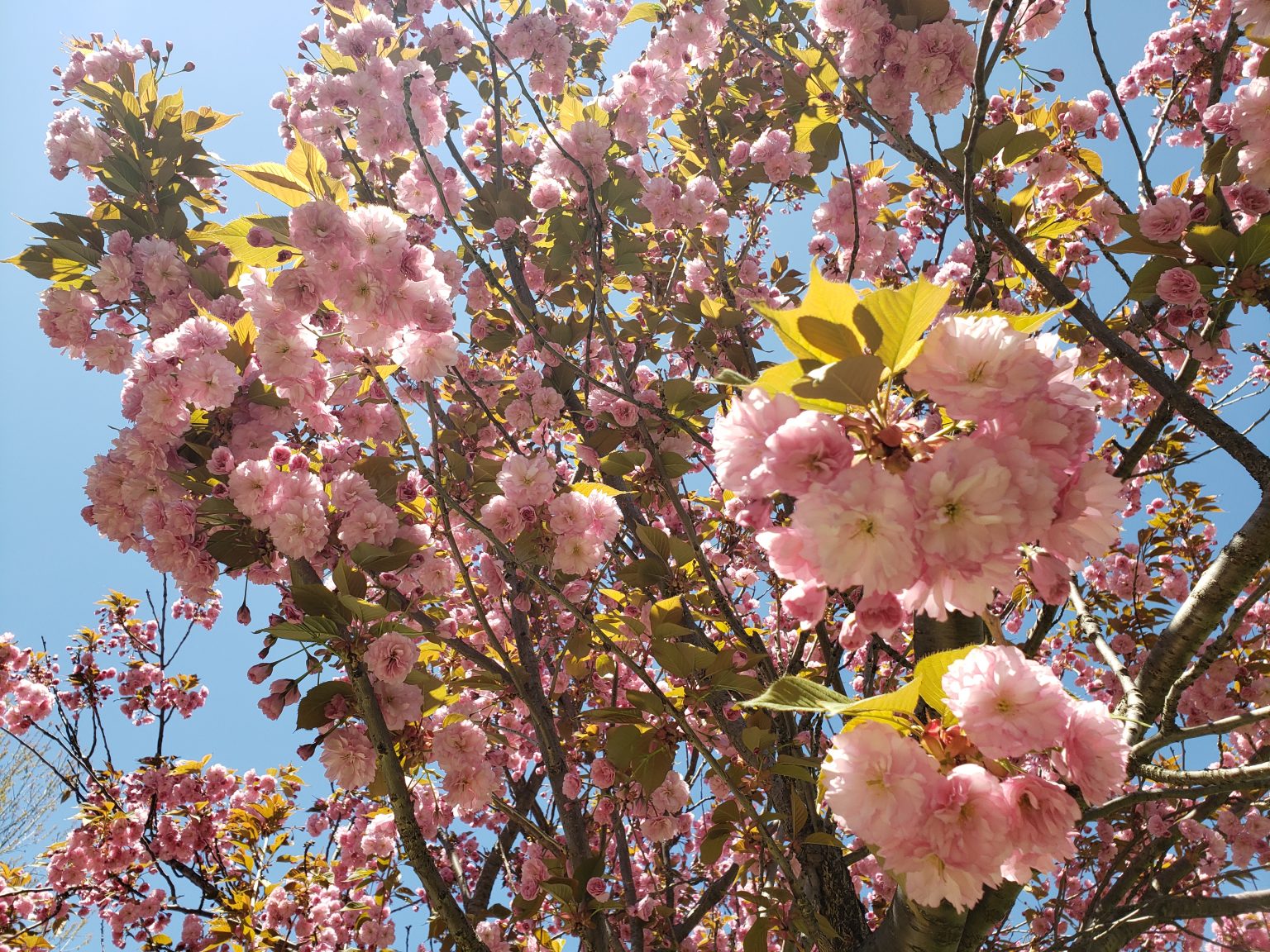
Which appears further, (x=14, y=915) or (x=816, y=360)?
(x=14, y=915)

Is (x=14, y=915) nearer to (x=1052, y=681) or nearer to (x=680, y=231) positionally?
(x=680, y=231)

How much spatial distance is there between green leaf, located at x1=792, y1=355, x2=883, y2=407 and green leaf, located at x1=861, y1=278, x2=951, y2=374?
51 millimetres

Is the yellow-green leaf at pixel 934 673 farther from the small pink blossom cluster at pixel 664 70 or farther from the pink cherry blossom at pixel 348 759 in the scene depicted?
the small pink blossom cluster at pixel 664 70

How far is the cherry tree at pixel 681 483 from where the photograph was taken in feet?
2.84

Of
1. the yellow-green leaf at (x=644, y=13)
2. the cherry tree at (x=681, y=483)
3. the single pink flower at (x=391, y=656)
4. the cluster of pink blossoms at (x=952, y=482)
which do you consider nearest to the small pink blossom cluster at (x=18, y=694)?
the cherry tree at (x=681, y=483)

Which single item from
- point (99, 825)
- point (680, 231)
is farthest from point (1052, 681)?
point (99, 825)

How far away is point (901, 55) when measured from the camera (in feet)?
6.72

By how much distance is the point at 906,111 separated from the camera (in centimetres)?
221

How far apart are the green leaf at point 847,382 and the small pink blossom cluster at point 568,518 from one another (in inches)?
53.3

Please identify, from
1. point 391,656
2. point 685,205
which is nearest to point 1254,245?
point 685,205

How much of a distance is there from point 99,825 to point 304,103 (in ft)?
11.6

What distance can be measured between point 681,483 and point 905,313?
2.57 meters

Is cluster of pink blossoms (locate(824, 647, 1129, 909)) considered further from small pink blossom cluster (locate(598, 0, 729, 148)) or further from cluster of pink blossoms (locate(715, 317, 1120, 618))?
small pink blossom cluster (locate(598, 0, 729, 148))

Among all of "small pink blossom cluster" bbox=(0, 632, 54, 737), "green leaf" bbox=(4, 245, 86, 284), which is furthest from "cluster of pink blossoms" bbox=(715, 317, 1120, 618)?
"small pink blossom cluster" bbox=(0, 632, 54, 737)
